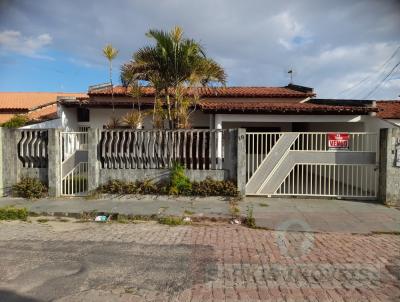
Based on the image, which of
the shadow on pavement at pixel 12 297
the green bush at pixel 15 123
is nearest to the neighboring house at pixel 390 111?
the shadow on pavement at pixel 12 297

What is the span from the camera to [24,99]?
79.6 feet

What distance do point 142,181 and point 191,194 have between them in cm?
144

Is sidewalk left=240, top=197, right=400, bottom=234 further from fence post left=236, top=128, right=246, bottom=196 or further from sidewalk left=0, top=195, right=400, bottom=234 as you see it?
fence post left=236, top=128, right=246, bottom=196

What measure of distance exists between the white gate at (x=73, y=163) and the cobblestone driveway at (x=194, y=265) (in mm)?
3419

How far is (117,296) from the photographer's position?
152 inches

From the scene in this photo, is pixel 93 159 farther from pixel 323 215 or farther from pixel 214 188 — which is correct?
pixel 323 215

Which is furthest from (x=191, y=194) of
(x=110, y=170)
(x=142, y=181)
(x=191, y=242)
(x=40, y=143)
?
(x=40, y=143)

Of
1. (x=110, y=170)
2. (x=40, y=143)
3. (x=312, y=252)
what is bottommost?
(x=312, y=252)

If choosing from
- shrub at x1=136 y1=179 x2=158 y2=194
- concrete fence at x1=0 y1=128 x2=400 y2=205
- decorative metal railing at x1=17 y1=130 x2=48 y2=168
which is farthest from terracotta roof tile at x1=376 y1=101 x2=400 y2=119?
decorative metal railing at x1=17 y1=130 x2=48 y2=168

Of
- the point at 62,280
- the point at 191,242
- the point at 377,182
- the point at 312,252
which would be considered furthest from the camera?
the point at 377,182

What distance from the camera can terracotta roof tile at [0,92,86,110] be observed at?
21.6 m

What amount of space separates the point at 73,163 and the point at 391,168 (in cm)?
869

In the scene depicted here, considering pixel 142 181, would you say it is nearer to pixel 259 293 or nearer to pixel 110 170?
pixel 110 170

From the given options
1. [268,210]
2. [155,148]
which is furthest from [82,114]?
[268,210]
